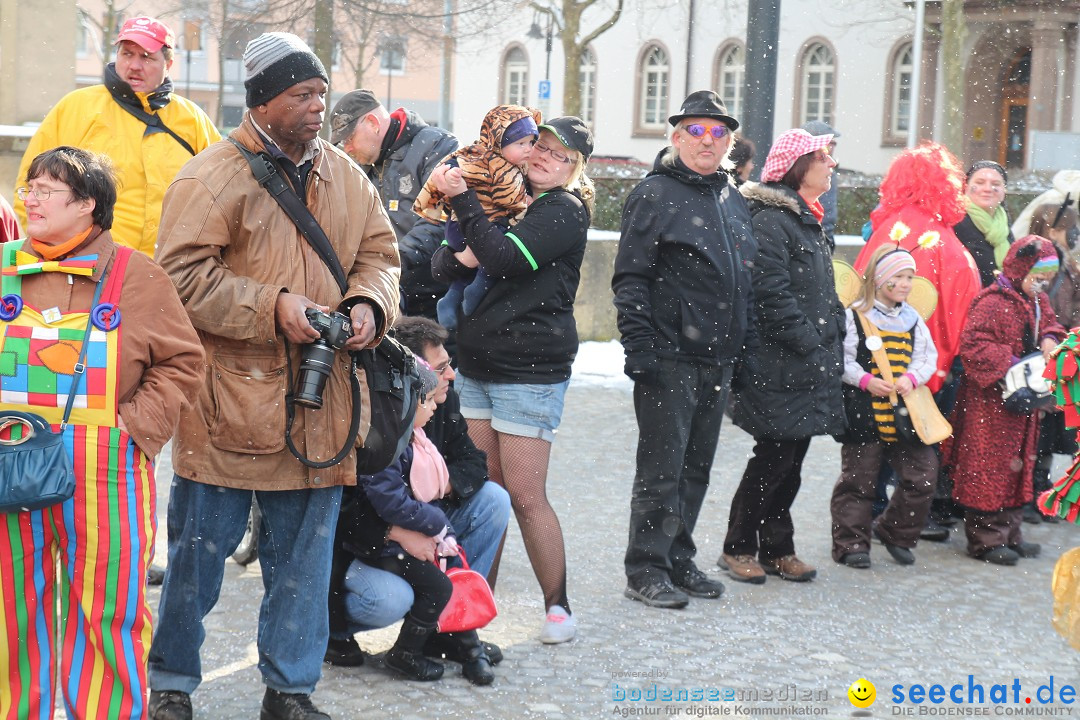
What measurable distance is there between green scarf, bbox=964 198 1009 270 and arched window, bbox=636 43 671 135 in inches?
1325

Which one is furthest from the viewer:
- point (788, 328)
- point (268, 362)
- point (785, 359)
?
point (785, 359)

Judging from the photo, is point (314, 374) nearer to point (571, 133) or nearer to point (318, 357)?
point (318, 357)

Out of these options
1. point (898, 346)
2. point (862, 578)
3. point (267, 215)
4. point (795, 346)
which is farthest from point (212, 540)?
point (898, 346)

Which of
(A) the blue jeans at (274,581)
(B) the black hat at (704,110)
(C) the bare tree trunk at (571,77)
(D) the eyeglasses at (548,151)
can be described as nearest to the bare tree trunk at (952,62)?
(C) the bare tree trunk at (571,77)

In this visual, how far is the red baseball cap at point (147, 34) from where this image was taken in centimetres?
526

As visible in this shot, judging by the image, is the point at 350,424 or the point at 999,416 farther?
the point at 999,416

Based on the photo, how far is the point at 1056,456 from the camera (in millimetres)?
9812

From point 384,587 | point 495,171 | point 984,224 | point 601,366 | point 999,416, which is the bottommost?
point 601,366

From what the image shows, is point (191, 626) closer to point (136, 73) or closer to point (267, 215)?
point (267, 215)

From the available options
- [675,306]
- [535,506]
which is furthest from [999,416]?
[535,506]

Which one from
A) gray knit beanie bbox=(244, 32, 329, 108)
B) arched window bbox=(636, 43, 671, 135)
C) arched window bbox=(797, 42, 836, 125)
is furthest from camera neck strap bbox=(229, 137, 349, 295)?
arched window bbox=(636, 43, 671, 135)

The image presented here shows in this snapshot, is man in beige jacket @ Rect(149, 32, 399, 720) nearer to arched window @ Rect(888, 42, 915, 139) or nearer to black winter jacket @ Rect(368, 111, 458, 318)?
black winter jacket @ Rect(368, 111, 458, 318)

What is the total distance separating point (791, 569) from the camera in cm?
639

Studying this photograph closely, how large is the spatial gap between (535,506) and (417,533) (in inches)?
26.5
